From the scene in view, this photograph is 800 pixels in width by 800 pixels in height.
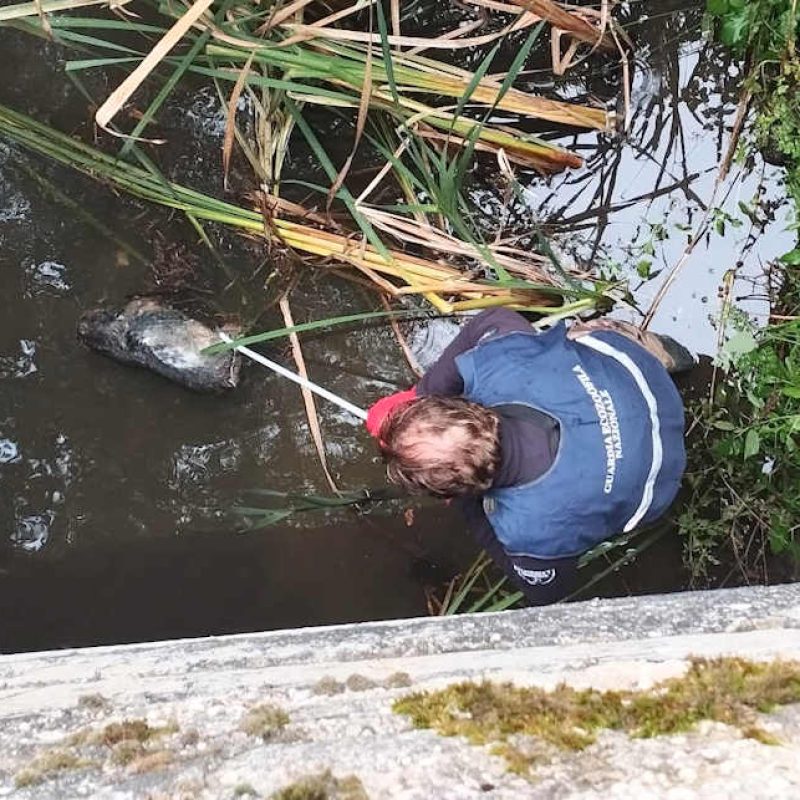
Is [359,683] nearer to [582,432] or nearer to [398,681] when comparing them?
[398,681]

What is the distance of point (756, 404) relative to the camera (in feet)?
7.55

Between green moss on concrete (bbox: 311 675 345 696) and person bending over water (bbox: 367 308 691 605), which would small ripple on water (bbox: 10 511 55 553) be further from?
green moss on concrete (bbox: 311 675 345 696)

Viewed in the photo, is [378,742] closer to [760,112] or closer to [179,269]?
[179,269]

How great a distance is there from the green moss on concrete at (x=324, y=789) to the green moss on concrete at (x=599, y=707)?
0.15 m

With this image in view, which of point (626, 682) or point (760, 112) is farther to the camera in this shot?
point (760, 112)

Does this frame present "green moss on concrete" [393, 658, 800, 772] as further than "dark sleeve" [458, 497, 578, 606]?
No

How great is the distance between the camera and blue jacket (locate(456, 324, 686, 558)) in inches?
70.1

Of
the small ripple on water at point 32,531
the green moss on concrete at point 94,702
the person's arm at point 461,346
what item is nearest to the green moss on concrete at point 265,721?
the green moss on concrete at point 94,702

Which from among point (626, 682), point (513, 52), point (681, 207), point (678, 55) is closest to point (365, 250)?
point (513, 52)

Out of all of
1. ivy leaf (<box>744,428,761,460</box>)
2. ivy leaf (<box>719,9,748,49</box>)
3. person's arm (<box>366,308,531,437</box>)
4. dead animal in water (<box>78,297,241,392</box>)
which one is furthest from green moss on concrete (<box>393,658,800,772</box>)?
ivy leaf (<box>719,9,748,49</box>)

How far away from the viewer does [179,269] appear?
264 centimetres

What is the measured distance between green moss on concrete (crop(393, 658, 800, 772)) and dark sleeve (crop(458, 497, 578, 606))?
657 millimetres

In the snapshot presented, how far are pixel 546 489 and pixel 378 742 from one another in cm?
Answer: 74

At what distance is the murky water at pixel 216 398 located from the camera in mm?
2551
